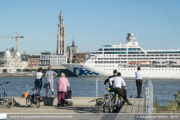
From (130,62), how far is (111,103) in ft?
160

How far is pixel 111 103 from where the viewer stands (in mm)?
7484

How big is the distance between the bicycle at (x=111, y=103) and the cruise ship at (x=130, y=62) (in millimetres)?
45775

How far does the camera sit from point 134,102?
870cm

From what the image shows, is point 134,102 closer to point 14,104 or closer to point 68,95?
point 68,95

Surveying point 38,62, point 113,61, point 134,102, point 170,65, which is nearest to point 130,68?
point 113,61

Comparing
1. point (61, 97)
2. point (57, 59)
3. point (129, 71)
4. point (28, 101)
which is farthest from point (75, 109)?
point (57, 59)

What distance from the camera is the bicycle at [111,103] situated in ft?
24.0

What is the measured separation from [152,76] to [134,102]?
151 ft

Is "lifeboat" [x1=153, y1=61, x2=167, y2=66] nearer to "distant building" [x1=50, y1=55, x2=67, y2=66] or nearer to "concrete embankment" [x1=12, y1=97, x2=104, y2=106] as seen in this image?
"concrete embankment" [x1=12, y1=97, x2=104, y2=106]

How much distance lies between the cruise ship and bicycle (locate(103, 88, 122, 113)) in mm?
45775

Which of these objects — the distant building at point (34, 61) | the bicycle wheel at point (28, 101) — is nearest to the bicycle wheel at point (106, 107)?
the bicycle wheel at point (28, 101)

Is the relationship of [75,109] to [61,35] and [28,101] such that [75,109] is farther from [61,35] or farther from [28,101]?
[61,35]

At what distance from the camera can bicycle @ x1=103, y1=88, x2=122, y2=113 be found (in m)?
7.32

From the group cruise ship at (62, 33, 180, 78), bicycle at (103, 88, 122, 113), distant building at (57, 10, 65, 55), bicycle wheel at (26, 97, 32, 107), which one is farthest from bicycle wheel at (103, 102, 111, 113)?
distant building at (57, 10, 65, 55)
